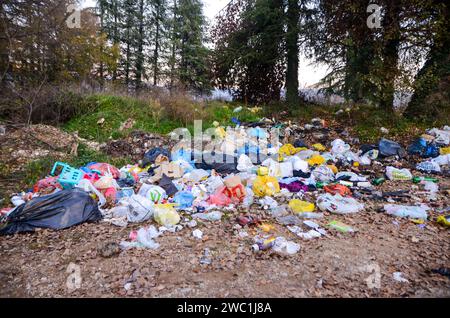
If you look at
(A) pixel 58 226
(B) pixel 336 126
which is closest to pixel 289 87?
(B) pixel 336 126

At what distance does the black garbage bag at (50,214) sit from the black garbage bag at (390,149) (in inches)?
210

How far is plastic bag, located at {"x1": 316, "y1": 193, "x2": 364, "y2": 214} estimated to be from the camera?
3338 mm

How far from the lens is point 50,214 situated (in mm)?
2986

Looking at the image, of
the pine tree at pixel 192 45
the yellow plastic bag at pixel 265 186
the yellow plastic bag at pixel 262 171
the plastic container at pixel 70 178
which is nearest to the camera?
the plastic container at pixel 70 178

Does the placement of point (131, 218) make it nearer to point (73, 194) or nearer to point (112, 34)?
point (73, 194)

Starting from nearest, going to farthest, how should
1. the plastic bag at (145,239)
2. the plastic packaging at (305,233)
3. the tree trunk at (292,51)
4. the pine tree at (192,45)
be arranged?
the plastic bag at (145,239), the plastic packaging at (305,233), the tree trunk at (292,51), the pine tree at (192,45)

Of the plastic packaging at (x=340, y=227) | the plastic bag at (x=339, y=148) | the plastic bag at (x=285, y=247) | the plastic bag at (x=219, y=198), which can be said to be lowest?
the plastic bag at (x=285, y=247)

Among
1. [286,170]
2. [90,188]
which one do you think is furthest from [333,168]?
[90,188]

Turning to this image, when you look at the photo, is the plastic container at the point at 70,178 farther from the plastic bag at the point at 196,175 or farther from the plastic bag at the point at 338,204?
the plastic bag at the point at 338,204

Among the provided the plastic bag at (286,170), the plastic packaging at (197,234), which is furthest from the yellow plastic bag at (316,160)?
the plastic packaging at (197,234)

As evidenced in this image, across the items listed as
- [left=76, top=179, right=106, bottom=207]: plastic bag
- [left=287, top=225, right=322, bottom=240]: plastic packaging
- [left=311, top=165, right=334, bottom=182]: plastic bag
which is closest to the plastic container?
[left=76, top=179, right=106, bottom=207]: plastic bag

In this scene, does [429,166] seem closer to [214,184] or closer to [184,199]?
[214,184]

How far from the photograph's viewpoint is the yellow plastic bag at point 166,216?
3.02 m

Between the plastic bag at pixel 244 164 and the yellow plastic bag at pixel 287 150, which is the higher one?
the yellow plastic bag at pixel 287 150
